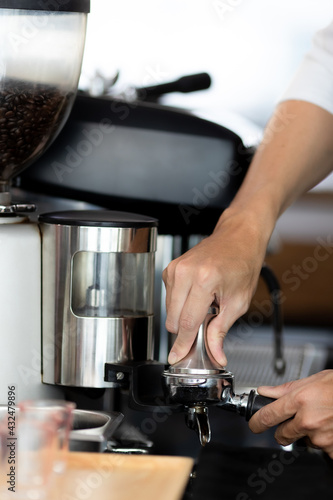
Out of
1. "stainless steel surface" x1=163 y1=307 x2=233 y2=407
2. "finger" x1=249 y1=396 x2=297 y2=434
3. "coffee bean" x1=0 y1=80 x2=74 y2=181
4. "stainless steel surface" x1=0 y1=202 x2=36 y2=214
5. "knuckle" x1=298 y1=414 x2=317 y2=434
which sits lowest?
"knuckle" x1=298 y1=414 x2=317 y2=434

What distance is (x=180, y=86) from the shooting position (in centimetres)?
104

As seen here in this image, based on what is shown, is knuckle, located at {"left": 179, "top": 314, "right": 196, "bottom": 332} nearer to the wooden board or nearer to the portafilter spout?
the portafilter spout

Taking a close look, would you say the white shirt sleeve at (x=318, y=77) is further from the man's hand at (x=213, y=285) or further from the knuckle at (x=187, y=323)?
the knuckle at (x=187, y=323)

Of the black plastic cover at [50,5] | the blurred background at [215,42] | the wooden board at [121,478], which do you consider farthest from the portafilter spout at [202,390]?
the blurred background at [215,42]

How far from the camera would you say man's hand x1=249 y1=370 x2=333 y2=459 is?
69 centimetres

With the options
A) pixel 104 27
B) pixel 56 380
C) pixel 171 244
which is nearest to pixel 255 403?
pixel 56 380

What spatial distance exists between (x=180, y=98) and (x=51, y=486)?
2.87m

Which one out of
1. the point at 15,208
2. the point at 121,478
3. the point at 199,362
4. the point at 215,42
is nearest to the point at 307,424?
the point at 199,362

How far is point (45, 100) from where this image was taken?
75 cm

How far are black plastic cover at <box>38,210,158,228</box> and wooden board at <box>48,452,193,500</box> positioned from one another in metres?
0.23

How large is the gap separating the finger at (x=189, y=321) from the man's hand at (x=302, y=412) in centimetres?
8

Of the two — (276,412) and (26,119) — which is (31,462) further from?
(26,119)

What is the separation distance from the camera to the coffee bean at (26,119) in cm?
72

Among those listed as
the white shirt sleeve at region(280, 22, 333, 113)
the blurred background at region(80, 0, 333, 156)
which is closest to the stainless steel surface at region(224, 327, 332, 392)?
the white shirt sleeve at region(280, 22, 333, 113)
